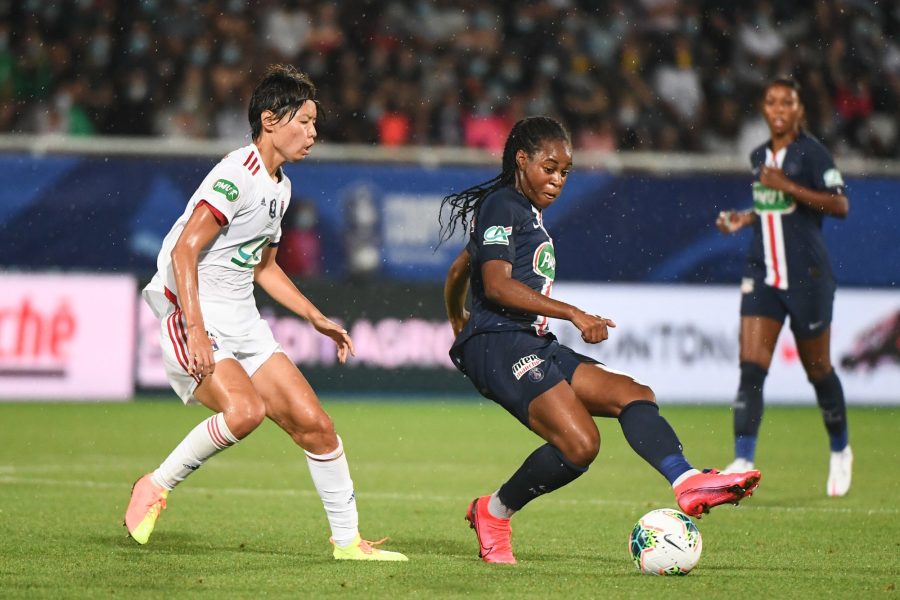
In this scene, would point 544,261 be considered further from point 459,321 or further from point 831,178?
point 831,178

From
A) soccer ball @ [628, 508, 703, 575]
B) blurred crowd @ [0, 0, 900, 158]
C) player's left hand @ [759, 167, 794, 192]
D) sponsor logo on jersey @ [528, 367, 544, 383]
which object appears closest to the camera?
soccer ball @ [628, 508, 703, 575]

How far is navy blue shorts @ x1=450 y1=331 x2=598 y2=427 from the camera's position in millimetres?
6148

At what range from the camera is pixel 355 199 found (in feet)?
51.0

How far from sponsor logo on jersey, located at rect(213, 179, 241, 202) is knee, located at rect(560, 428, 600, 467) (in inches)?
69.5

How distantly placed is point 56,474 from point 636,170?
26.7 feet

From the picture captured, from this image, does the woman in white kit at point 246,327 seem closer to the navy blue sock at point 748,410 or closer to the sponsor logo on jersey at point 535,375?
the sponsor logo on jersey at point 535,375

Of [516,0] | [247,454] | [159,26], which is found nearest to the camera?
[247,454]

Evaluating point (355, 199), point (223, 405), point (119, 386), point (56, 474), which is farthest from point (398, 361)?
point (223, 405)

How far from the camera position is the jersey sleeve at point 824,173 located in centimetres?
933

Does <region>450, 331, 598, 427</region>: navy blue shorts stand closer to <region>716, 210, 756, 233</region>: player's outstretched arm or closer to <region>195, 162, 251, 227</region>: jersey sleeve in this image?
<region>195, 162, 251, 227</region>: jersey sleeve

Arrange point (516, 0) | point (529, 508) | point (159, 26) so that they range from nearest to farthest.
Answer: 1. point (529, 508)
2. point (159, 26)
3. point (516, 0)

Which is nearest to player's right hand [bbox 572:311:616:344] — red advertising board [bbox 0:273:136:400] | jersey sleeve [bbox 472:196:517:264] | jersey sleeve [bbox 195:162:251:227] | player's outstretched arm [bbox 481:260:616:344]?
player's outstretched arm [bbox 481:260:616:344]

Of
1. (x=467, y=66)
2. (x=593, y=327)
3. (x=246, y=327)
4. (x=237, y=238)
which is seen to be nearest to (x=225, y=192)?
(x=237, y=238)

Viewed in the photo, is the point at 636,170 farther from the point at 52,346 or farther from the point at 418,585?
the point at 418,585
